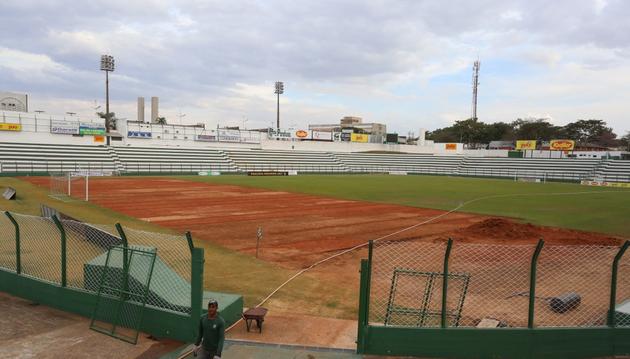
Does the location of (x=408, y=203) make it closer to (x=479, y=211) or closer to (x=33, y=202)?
(x=479, y=211)

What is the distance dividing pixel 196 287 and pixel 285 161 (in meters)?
86.7

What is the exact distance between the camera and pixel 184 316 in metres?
8.28

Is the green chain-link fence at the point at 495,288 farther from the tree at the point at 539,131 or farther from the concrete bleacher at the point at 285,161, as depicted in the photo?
the tree at the point at 539,131

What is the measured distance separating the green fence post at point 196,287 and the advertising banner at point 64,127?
7760 centimetres

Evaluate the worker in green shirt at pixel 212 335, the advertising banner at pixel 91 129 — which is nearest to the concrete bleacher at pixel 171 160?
the advertising banner at pixel 91 129

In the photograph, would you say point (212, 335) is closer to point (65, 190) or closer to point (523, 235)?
point (523, 235)

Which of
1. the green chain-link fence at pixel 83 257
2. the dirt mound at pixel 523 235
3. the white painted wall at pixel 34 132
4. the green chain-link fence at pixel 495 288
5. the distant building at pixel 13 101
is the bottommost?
the dirt mound at pixel 523 235

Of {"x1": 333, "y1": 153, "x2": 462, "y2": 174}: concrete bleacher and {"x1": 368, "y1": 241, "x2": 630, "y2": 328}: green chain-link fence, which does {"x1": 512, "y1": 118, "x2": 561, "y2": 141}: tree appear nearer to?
{"x1": 333, "y1": 153, "x2": 462, "y2": 174}: concrete bleacher

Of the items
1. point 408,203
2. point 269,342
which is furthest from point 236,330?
point 408,203

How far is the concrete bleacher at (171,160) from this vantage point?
242ft

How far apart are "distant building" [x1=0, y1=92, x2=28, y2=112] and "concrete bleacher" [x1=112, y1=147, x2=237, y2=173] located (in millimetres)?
23382

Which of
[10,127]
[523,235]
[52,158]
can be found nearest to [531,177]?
[523,235]

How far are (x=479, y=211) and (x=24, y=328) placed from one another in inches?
1122

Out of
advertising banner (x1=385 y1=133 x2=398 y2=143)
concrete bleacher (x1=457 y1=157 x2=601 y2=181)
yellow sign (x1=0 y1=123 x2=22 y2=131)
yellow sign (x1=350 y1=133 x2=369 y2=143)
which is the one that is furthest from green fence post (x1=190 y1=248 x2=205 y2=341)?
advertising banner (x1=385 y1=133 x2=398 y2=143)
